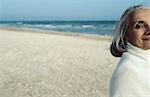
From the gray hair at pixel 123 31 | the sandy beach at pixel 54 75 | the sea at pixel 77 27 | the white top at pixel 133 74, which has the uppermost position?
the gray hair at pixel 123 31

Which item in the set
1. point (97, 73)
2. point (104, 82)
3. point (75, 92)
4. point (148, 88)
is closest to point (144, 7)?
point (148, 88)

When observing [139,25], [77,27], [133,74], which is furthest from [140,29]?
[77,27]

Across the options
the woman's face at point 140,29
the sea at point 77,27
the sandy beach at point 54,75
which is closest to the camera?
the woman's face at point 140,29

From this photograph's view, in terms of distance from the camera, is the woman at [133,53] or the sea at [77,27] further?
the sea at [77,27]

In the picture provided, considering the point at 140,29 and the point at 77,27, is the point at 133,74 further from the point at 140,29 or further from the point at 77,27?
the point at 77,27

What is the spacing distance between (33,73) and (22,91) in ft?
7.23

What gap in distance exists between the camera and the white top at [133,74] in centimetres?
188

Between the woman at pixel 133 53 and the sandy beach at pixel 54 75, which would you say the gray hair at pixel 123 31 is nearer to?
the woman at pixel 133 53

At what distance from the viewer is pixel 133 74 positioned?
6.25 ft

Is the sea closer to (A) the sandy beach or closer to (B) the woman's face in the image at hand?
(A) the sandy beach

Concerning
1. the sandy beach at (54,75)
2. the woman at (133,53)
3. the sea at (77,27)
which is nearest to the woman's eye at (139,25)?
the woman at (133,53)

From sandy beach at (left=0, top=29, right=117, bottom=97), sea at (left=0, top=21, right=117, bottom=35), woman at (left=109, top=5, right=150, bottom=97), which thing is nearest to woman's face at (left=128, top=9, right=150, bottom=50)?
woman at (left=109, top=5, right=150, bottom=97)

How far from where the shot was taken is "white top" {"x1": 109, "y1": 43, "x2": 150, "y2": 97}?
1.88m

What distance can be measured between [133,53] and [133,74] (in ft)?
0.31
